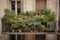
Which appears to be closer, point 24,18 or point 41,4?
point 24,18

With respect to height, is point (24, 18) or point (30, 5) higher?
point (30, 5)

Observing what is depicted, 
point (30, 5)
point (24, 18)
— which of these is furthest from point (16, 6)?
point (24, 18)

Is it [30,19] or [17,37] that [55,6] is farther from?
[17,37]

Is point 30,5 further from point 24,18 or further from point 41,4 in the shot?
point 24,18

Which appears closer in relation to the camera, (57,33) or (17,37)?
(57,33)

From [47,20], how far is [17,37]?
284 centimetres

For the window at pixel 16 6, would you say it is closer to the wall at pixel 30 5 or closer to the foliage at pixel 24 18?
the wall at pixel 30 5

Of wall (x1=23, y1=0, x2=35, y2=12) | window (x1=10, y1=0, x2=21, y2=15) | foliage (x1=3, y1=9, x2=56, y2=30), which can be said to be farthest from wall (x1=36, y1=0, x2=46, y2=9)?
window (x1=10, y1=0, x2=21, y2=15)

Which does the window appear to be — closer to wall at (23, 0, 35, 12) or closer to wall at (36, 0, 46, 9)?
wall at (23, 0, 35, 12)

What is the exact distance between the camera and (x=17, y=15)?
20156mm

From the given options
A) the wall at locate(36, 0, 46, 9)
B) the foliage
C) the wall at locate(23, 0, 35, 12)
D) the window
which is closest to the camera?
the foliage

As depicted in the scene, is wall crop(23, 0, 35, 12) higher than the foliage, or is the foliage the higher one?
wall crop(23, 0, 35, 12)

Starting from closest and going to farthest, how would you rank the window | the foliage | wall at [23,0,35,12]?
the foliage
wall at [23,0,35,12]
the window

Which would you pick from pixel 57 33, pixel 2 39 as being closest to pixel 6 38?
pixel 2 39
